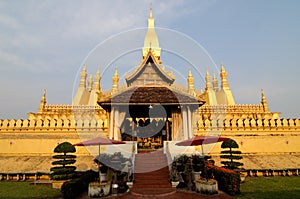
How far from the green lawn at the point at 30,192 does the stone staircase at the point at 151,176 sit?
11.7 ft

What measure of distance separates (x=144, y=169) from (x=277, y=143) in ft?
40.3

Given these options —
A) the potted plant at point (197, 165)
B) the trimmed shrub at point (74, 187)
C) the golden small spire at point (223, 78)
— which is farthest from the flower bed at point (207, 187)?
the golden small spire at point (223, 78)

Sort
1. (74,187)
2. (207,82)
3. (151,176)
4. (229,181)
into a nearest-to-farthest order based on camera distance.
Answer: (74,187) < (229,181) < (151,176) < (207,82)

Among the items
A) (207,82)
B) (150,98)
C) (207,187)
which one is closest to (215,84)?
(207,82)

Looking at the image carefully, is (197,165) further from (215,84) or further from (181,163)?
(215,84)

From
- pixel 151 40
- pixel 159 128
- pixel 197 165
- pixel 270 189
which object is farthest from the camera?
pixel 151 40

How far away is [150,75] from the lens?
2231 cm

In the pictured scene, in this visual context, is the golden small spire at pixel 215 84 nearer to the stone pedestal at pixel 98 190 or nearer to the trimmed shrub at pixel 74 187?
the trimmed shrub at pixel 74 187

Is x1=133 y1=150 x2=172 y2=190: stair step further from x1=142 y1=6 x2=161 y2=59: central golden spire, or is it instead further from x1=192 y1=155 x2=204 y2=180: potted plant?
x1=142 y1=6 x2=161 y2=59: central golden spire

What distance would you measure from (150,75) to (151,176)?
41.8ft

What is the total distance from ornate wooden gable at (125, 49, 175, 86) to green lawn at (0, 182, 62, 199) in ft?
42.2

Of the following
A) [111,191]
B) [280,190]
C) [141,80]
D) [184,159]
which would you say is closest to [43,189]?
[111,191]

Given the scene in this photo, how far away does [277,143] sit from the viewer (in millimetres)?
18125

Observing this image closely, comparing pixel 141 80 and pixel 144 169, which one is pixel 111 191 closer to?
pixel 144 169
